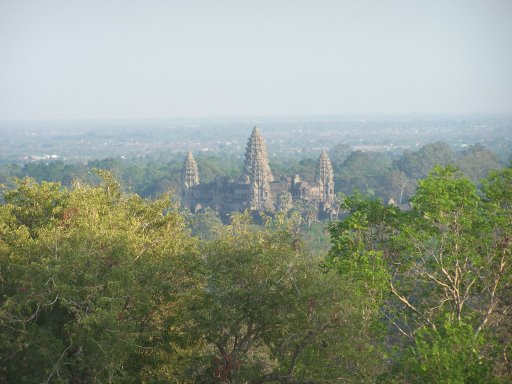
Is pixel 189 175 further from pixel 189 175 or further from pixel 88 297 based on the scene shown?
pixel 88 297

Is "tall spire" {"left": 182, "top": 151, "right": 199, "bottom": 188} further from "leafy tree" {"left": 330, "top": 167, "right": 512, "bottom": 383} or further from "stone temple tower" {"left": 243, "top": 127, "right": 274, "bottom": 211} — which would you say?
"leafy tree" {"left": 330, "top": 167, "right": 512, "bottom": 383}

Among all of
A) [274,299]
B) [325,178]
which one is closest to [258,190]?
[325,178]

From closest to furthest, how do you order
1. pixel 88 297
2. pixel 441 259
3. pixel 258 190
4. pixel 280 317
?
pixel 88 297 → pixel 280 317 → pixel 441 259 → pixel 258 190

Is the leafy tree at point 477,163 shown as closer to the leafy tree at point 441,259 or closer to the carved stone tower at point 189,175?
the carved stone tower at point 189,175

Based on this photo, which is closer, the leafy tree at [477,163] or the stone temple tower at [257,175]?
the stone temple tower at [257,175]

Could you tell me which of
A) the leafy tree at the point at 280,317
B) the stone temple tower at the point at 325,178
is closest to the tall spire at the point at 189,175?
the stone temple tower at the point at 325,178

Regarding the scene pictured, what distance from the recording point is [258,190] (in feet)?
291

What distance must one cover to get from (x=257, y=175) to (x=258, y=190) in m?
1.69

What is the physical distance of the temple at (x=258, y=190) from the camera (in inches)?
3460

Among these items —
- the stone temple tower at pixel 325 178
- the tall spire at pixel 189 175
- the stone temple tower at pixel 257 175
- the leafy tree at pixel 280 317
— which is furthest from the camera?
the tall spire at pixel 189 175

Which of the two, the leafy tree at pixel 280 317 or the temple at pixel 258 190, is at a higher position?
the leafy tree at pixel 280 317

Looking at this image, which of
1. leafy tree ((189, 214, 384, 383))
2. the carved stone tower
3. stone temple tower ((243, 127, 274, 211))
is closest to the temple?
stone temple tower ((243, 127, 274, 211))

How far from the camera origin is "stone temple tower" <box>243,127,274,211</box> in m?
87.5

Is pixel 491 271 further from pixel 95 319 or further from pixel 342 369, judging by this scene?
pixel 95 319
